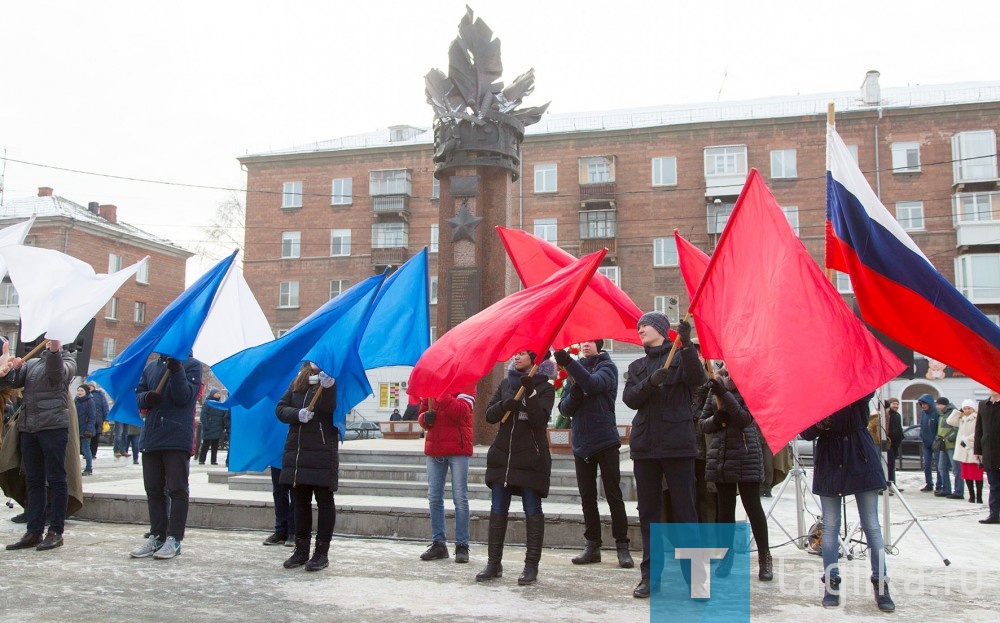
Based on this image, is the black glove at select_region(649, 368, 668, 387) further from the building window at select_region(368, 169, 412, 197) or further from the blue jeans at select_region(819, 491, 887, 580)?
the building window at select_region(368, 169, 412, 197)

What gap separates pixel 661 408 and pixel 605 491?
4.63ft

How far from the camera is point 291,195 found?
46812 mm

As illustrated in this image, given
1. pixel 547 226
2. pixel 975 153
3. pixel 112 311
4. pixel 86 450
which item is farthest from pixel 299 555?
pixel 112 311

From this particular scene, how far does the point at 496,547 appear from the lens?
6.89 m

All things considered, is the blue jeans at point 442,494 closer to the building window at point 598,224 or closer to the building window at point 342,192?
the building window at point 598,224

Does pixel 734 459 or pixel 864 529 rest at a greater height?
pixel 734 459

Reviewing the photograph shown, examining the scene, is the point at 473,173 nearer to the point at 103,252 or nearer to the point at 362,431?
the point at 362,431

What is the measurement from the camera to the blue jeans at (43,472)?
26.0 ft

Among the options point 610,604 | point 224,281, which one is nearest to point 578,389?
point 610,604

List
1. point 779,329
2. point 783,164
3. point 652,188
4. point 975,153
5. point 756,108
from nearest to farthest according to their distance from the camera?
point 779,329
point 975,153
point 783,164
point 652,188
point 756,108

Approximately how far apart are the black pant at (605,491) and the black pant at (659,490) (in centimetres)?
88

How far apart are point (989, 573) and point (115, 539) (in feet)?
27.1

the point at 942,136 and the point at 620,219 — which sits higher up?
the point at 942,136

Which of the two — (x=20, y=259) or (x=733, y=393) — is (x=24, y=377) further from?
(x=733, y=393)
